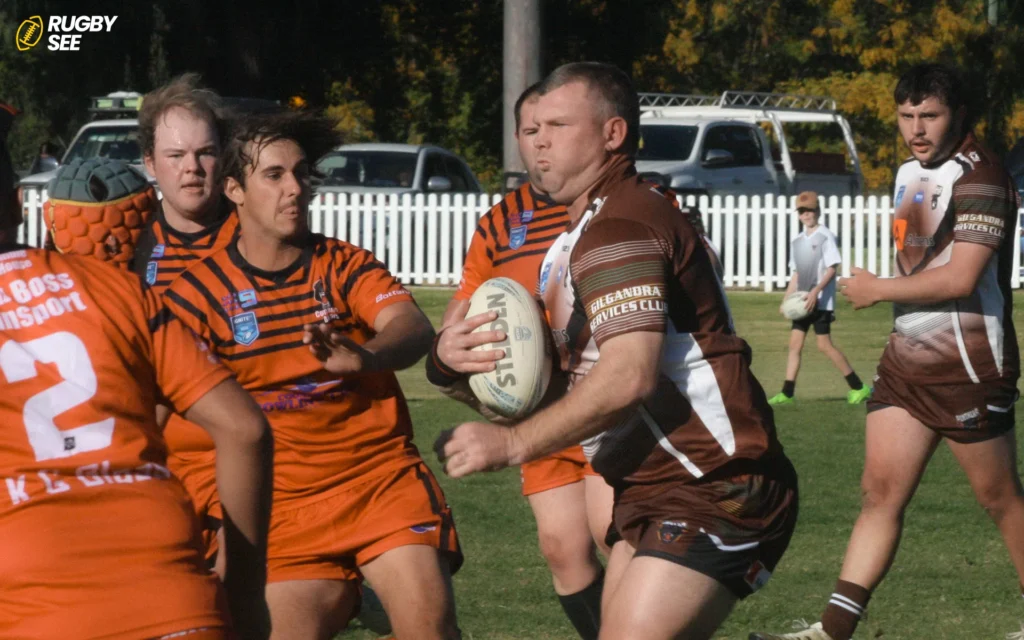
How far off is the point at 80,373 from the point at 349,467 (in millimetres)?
1842

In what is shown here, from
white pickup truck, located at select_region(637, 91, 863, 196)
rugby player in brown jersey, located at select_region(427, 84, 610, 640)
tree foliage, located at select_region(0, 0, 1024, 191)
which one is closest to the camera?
rugby player in brown jersey, located at select_region(427, 84, 610, 640)

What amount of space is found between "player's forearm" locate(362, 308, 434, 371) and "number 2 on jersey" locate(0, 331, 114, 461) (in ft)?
4.98

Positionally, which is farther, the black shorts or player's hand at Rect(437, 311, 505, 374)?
the black shorts

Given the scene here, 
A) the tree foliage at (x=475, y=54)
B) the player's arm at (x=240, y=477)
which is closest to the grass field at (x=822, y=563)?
the player's arm at (x=240, y=477)

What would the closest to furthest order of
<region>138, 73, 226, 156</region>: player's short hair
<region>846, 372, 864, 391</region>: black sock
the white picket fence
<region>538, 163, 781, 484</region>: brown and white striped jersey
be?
<region>538, 163, 781, 484</region>: brown and white striped jersey < <region>138, 73, 226, 156</region>: player's short hair < <region>846, 372, 864, 391</region>: black sock < the white picket fence

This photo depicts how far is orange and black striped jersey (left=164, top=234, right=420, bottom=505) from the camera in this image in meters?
4.58

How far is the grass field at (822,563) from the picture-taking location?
6.62 metres

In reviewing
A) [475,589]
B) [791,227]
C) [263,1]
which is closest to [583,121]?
[475,589]

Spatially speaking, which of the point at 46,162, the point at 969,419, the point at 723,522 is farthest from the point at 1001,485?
the point at 46,162

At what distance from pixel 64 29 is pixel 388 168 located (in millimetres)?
9358

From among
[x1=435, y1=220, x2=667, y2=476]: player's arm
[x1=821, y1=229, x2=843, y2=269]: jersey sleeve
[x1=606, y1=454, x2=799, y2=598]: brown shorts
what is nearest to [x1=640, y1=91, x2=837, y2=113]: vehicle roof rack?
[x1=821, y1=229, x2=843, y2=269]: jersey sleeve

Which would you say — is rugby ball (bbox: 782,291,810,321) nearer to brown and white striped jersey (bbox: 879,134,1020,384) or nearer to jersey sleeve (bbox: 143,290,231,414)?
brown and white striped jersey (bbox: 879,134,1020,384)

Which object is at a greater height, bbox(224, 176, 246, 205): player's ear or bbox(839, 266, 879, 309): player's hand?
bbox(224, 176, 246, 205): player's ear

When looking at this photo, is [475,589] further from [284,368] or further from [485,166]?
[485,166]
